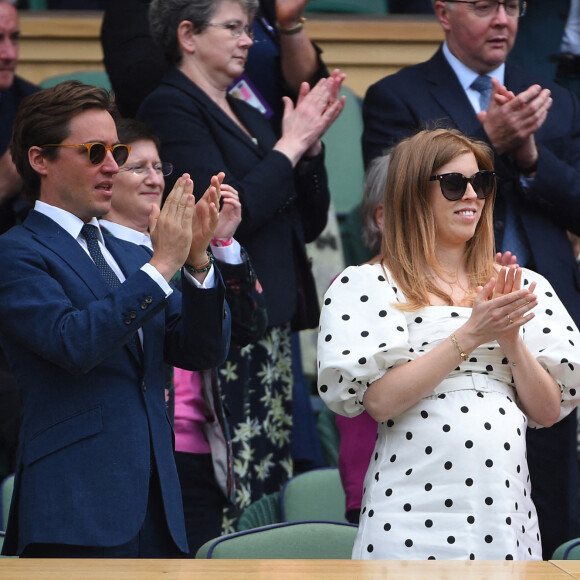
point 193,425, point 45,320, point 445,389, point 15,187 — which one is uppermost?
point 45,320

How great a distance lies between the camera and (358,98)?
623cm

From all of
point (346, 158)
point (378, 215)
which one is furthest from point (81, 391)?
point (346, 158)

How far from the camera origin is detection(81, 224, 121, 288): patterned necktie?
3.03 metres

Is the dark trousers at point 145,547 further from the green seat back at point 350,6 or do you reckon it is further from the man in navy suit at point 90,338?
the green seat back at point 350,6

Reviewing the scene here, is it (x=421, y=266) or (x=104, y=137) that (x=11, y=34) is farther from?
(x=421, y=266)

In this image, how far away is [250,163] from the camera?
4.31 m

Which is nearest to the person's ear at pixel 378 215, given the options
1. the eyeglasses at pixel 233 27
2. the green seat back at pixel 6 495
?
the eyeglasses at pixel 233 27

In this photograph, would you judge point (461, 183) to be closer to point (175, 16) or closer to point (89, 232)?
point (89, 232)

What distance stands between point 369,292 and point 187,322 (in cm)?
50

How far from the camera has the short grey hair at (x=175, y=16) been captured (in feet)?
14.1

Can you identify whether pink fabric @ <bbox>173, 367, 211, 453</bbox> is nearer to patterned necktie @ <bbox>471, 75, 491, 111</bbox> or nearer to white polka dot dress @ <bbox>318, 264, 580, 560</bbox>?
white polka dot dress @ <bbox>318, 264, 580, 560</bbox>

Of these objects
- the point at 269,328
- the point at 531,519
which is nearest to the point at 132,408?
the point at 531,519

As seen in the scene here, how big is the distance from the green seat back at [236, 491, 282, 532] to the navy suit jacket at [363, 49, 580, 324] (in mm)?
1183

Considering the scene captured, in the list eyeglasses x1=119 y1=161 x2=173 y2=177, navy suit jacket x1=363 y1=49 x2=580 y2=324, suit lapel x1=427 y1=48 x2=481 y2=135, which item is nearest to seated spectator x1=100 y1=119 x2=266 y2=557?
eyeglasses x1=119 y1=161 x2=173 y2=177
